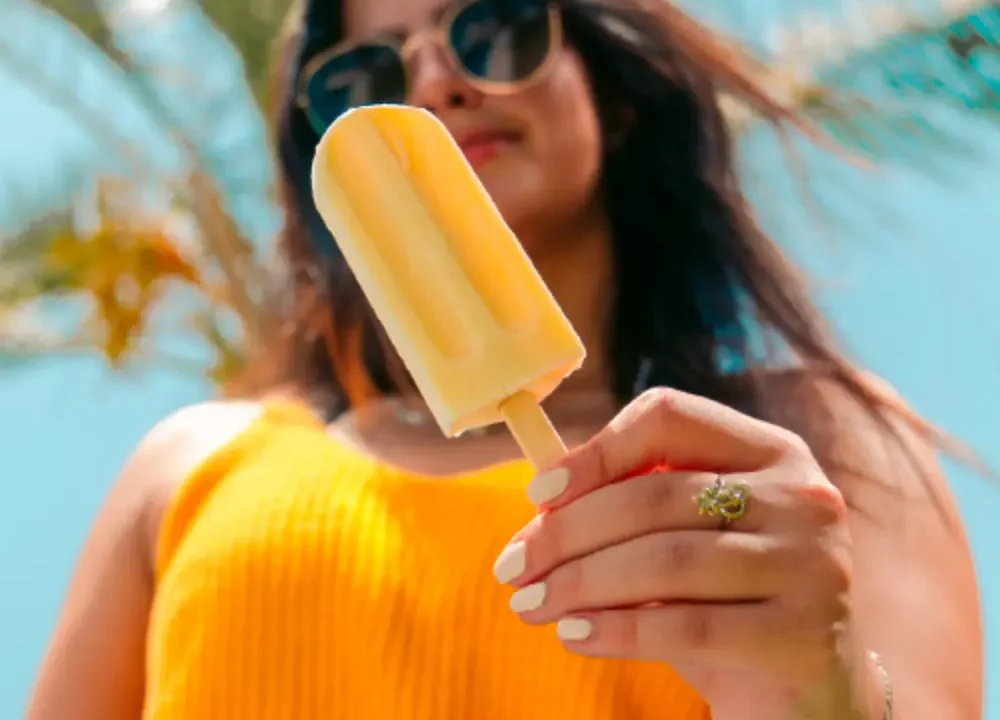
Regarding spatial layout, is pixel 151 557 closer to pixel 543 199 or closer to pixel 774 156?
pixel 543 199

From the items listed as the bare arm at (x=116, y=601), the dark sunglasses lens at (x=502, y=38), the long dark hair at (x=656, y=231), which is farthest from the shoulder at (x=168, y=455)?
the dark sunglasses lens at (x=502, y=38)

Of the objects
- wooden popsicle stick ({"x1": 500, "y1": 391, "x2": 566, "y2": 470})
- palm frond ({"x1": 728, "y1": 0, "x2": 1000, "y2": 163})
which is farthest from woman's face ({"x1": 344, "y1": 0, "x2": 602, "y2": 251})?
palm frond ({"x1": 728, "y1": 0, "x2": 1000, "y2": 163})

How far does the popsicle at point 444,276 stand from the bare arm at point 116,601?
0.48 m

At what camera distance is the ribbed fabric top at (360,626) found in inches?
33.1

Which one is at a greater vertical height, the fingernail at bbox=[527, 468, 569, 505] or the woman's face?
the fingernail at bbox=[527, 468, 569, 505]

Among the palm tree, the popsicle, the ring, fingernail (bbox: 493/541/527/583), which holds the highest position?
the popsicle

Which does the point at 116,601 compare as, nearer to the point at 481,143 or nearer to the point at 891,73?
the point at 481,143

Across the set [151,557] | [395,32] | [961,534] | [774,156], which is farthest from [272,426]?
[774,156]

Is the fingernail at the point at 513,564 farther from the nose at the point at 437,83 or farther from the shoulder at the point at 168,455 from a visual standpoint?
the nose at the point at 437,83

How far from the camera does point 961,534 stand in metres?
0.99

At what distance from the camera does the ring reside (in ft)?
1.82

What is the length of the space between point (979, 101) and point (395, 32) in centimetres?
139

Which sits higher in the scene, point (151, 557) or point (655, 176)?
point (655, 176)

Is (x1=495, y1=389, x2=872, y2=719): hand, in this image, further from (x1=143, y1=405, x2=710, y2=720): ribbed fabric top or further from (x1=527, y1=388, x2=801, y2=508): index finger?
(x1=143, y1=405, x2=710, y2=720): ribbed fabric top
